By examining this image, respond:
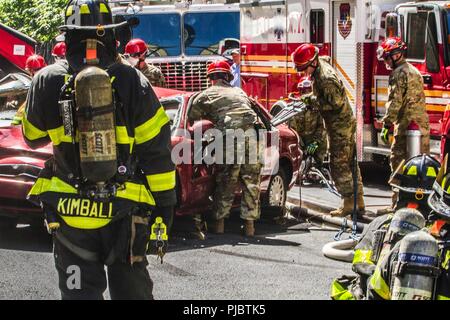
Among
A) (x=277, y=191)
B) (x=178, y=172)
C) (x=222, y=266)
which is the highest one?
(x=178, y=172)

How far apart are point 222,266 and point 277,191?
8.80 feet

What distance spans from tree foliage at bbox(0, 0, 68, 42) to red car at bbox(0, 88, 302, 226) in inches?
599

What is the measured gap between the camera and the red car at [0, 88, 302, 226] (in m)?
9.49

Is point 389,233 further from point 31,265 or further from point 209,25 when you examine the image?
point 209,25

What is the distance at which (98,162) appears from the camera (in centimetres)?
489

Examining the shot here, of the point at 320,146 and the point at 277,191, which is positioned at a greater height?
the point at 320,146

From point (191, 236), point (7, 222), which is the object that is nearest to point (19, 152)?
point (7, 222)

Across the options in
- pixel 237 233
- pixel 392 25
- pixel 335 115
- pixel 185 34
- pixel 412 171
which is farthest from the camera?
pixel 185 34

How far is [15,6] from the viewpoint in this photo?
29547 millimetres

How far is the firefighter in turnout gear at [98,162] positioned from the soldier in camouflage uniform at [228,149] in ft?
16.4

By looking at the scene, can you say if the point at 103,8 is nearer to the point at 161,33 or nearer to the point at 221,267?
the point at 221,267

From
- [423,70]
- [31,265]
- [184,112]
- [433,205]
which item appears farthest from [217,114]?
[433,205]

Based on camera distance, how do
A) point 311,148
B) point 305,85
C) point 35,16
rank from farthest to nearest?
1. point 35,16
2. point 305,85
3. point 311,148
